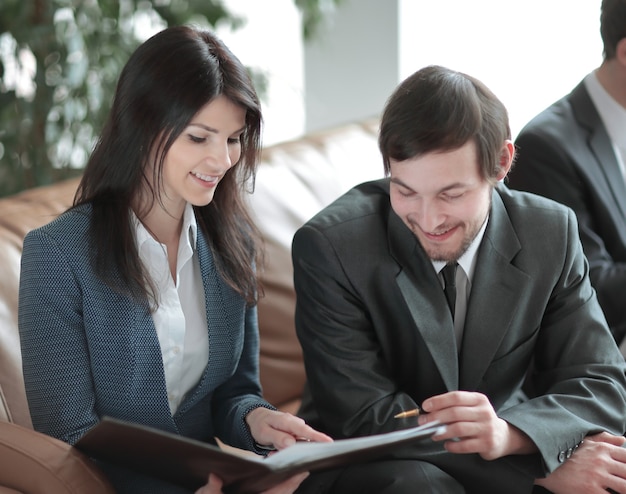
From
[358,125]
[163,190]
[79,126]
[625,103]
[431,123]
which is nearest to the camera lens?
[431,123]

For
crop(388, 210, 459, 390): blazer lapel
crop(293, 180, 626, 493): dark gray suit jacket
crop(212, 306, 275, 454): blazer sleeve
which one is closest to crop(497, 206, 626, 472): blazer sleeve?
crop(293, 180, 626, 493): dark gray suit jacket

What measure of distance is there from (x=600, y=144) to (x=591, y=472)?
3.47 feet

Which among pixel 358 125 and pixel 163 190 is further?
pixel 358 125

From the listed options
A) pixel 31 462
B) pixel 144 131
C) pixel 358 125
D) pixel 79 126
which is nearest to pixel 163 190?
pixel 144 131

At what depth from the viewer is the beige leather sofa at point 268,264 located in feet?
5.01

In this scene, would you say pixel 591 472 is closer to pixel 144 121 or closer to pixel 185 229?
pixel 185 229

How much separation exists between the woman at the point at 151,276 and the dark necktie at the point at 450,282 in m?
0.41

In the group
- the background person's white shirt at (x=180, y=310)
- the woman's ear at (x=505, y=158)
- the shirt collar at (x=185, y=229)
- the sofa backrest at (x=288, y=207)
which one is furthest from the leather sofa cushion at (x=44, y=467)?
the woman's ear at (x=505, y=158)

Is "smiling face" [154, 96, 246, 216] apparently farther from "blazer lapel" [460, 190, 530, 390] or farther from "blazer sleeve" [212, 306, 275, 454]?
"blazer lapel" [460, 190, 530, 390]

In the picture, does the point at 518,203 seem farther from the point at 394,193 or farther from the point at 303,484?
the point at 303,484

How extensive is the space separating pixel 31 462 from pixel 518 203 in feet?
3.56

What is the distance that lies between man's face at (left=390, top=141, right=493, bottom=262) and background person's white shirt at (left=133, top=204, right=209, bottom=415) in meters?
0.44

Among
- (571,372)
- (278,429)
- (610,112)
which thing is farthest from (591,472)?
(610,112)

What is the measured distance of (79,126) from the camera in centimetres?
322
